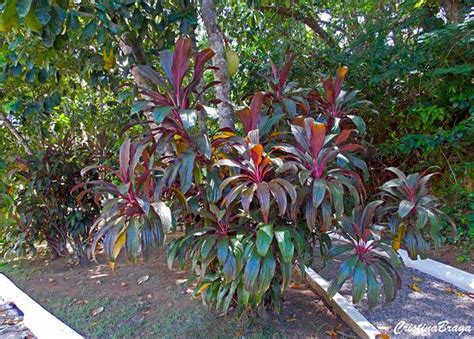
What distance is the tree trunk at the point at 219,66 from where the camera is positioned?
7.70 ft

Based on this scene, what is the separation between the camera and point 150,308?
248 centimetres

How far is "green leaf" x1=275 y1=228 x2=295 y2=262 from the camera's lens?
1594mm

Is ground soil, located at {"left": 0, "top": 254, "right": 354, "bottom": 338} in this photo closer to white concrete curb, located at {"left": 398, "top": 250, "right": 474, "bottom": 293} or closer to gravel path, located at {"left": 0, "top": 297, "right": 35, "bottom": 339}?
gravel path, located at {"left": 0, "top": 297, "right": 35, "bottom": 339}

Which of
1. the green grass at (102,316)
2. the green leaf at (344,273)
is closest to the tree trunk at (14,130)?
the green grass at (102,316)

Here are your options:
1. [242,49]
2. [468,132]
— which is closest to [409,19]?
[468,132]

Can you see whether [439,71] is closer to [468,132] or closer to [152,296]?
[468,132]

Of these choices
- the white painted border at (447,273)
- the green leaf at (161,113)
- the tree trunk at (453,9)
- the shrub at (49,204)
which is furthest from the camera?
the tree trunk at (453,9)

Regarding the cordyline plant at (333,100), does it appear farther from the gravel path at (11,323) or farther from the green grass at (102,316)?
the gravel path at (11,323)

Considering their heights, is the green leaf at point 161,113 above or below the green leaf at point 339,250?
above

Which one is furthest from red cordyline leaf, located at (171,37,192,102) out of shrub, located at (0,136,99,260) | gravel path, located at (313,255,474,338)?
shrub, located at (0,136,99,260)

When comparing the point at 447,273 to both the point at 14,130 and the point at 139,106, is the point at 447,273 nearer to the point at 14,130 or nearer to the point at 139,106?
the point at 139,106

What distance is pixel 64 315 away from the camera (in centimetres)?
254

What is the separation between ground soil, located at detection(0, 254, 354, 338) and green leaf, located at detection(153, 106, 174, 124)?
133 centimetres

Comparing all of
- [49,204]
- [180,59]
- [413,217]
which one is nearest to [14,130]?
[49,204]
